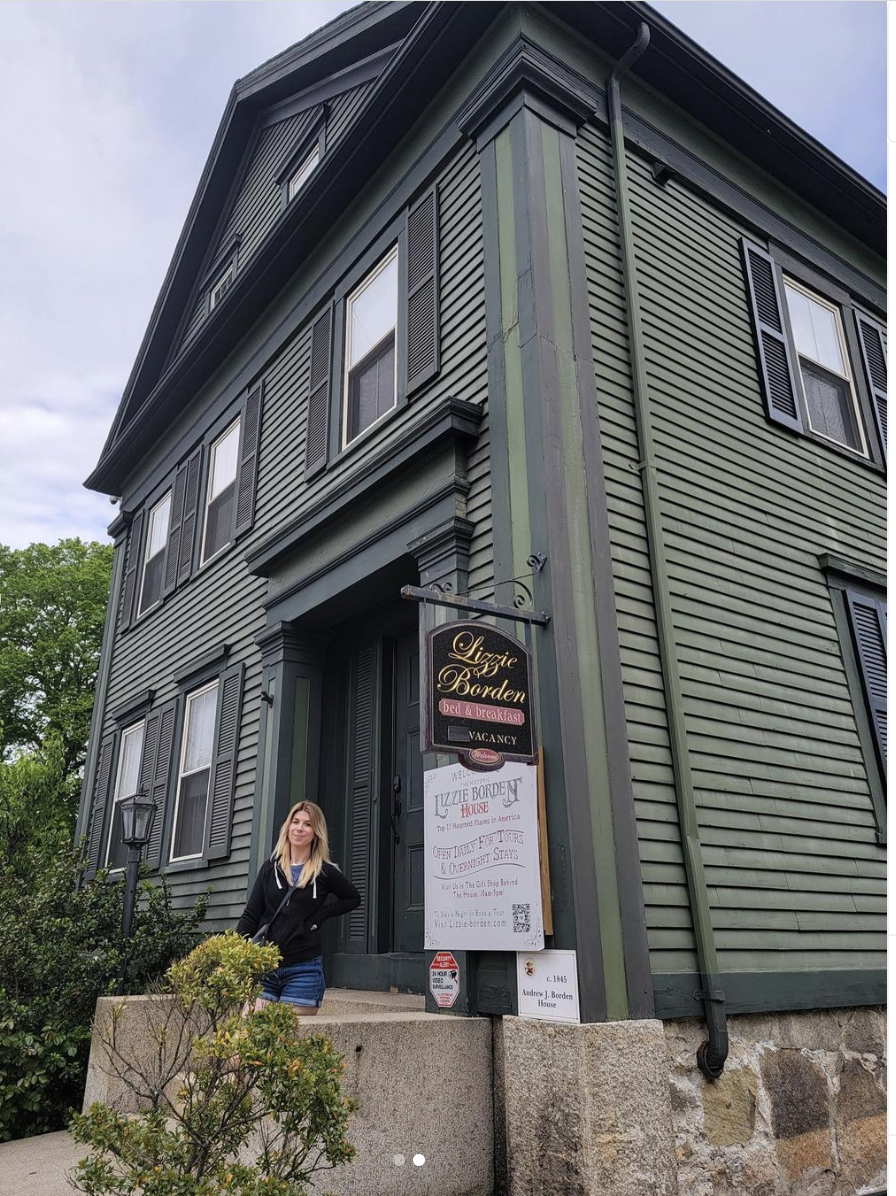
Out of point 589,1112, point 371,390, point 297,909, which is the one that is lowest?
point 589,1112

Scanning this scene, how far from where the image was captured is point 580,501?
17.7 ft

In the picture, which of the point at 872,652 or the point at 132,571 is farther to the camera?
the point at 132,571

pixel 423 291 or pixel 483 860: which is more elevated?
pixel 423 291

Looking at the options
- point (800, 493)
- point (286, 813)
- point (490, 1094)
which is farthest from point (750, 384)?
point (490, 1094)

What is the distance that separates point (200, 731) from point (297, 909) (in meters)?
4.59

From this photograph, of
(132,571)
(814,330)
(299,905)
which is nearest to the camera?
(299,905)

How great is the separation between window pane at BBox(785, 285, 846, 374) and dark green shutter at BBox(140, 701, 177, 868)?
283 inches

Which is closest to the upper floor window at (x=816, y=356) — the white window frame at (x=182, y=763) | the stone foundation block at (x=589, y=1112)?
the stone foundation block at (x=589, y=1112)

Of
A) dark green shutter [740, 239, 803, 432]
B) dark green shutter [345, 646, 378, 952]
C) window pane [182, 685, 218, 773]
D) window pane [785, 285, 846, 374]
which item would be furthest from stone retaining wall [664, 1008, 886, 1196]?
window pane [182, 685, 218, 773]

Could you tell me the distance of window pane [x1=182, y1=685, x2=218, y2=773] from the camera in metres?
9.23

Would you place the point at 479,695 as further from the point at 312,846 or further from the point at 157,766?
the point at 157,766

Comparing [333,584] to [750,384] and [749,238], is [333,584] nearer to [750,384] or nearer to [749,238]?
[750,384]

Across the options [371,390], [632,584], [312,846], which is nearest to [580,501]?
[632,584]

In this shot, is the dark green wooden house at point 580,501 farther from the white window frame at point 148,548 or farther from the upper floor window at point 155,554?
the upper floor window at point 155,554
